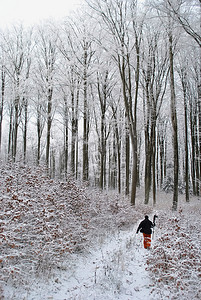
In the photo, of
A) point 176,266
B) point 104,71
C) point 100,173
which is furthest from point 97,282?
point 104,71

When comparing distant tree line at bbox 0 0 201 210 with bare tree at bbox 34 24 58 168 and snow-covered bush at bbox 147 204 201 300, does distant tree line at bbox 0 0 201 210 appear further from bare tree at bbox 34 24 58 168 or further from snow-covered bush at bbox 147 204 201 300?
snow-covered bush at bbox 147 204 201 300

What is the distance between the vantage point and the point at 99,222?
8.30 metres

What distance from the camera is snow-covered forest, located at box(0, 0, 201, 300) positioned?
168 inches

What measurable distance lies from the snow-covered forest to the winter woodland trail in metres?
0.03

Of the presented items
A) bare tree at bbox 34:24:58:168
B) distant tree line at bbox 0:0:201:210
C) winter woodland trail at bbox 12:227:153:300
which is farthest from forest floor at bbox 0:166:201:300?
bare tree at bbox 34:24:58:168

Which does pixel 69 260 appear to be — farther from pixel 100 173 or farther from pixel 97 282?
pixel 100 173

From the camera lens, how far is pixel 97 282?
14.8 feet

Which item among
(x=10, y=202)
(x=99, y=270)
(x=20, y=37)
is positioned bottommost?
(x=99, y=270)

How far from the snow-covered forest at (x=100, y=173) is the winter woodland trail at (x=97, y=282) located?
0.03 metres

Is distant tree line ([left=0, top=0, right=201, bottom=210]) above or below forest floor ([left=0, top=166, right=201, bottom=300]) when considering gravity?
above

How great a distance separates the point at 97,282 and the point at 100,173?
39.0ft

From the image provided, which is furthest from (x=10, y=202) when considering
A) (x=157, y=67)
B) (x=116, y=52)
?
(x=157, y=67)

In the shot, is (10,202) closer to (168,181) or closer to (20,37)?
(20,37)

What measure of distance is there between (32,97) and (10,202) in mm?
16932
